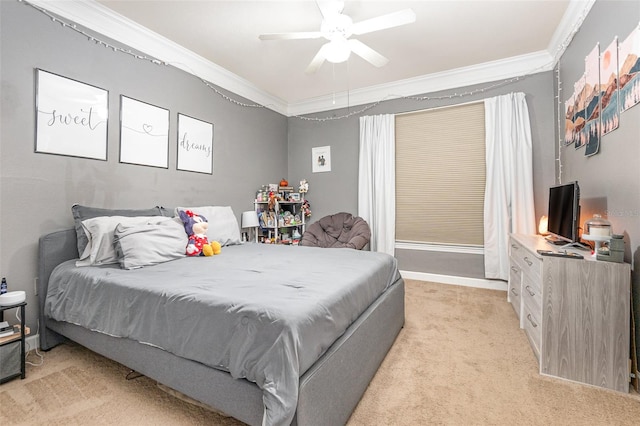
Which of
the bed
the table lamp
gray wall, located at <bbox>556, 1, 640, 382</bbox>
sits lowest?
the bed

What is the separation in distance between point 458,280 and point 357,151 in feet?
7.69

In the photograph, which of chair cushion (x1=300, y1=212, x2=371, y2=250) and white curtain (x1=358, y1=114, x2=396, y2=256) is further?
white curtain (x1=358, y1=114, x2=396, y2=256)

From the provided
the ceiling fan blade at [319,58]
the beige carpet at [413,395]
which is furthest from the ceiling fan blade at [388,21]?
the beige carpet at [413,395]

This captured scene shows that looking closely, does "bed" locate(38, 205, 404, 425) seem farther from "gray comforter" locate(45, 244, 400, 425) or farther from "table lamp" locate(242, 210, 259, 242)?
"table lamp" locate(242, 210, 259, 242)

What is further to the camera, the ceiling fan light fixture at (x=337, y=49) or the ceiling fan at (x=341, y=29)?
the ceiling fan light fixture at (x=337, y=49)

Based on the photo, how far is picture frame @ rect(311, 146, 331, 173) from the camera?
479 cm

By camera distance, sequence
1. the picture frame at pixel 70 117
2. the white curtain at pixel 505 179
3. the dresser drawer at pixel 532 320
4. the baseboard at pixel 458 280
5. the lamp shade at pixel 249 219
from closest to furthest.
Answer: the dresser drawer at pixel 532 320 < the picture frame at pixel 70 117 < the white curtain at pixel 505 179 < the baseboard at pixel 458 280 < the lamp shade at pixel 249 219

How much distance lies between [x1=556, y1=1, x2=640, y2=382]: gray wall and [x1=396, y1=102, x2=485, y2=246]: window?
121 cm

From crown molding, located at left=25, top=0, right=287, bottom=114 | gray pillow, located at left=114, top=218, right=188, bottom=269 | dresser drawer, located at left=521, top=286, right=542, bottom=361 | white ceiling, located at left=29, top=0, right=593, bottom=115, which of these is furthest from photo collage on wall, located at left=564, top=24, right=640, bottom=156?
crown molding, located at left=25, top=0, right=287, bottom=114

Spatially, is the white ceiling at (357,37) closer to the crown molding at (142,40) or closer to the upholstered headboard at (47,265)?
the crown molding at (142,40)

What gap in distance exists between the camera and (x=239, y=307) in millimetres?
1293

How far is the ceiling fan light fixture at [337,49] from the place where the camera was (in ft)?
7.97

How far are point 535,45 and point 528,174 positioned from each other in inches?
55.3

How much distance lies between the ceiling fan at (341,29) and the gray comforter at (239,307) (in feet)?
5.77
